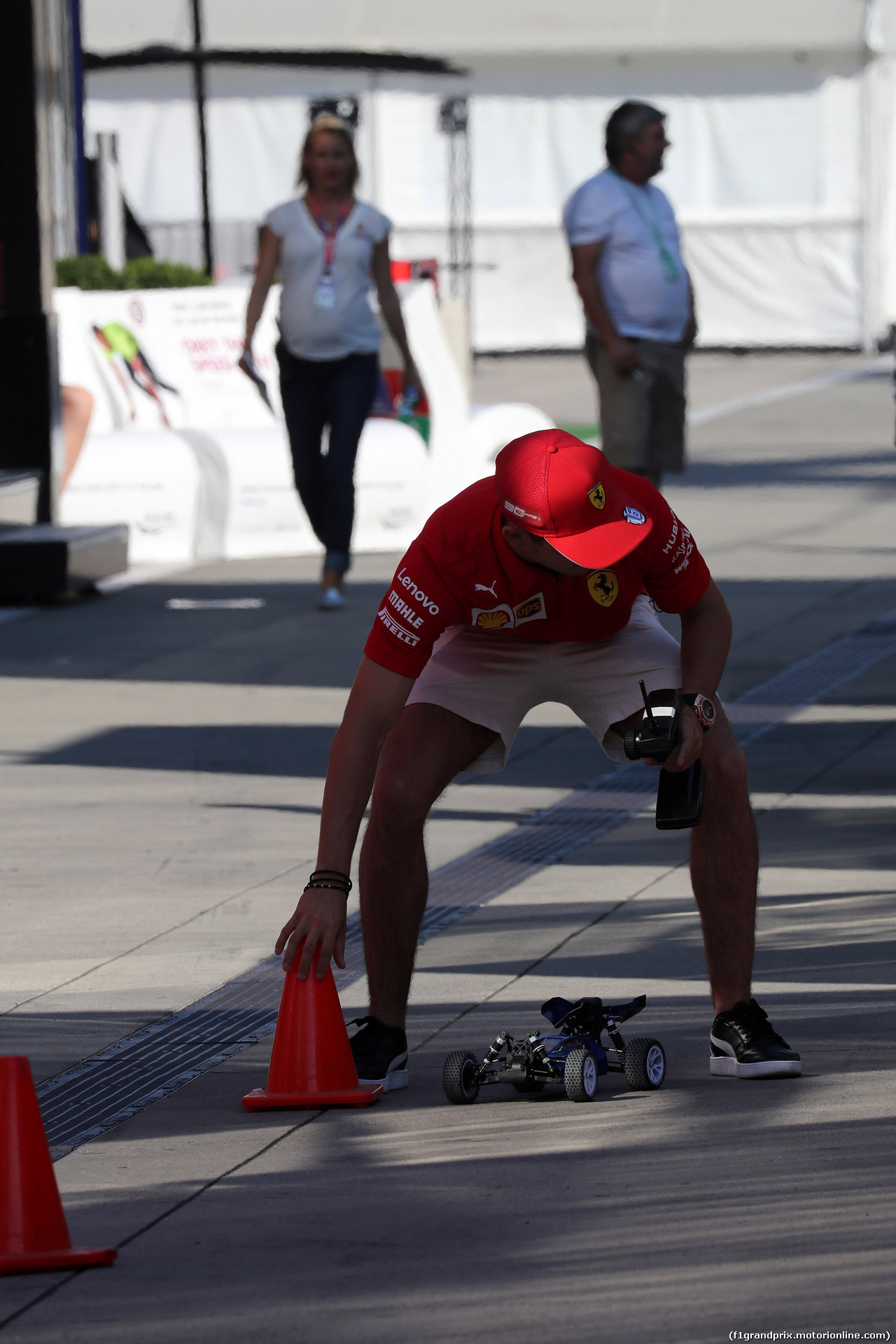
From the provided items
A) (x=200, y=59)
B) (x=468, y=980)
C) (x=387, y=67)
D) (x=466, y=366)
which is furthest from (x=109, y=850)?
(x=387, y=67)

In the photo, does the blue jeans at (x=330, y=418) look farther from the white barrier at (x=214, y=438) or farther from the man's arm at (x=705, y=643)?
the man's arm at (x=705, y=643)

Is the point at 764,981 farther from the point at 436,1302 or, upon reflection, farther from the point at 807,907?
the point at 436,1302

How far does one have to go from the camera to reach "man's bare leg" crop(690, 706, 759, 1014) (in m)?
4.16

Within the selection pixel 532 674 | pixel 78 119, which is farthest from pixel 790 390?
pixel 532 674

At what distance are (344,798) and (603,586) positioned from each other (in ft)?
1.99

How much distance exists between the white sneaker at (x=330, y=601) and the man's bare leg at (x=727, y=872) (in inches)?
241

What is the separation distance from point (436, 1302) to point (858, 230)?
118ft

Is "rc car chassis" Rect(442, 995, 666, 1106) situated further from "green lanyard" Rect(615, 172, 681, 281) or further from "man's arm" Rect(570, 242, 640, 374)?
"green lanyard" Rect(615, 172, 681, 281)

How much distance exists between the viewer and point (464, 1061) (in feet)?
12.9

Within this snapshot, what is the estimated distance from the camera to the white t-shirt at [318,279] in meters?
9.84

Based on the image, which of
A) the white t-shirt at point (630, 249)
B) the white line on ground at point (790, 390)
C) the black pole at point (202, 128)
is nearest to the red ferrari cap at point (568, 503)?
the white t-shirt at point (630, 249)

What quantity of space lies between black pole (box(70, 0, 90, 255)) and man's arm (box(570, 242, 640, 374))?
30.9ft

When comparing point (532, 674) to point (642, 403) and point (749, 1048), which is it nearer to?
point (749, 1048)

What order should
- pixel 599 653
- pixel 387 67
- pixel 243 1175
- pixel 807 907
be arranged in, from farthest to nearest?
pixel 387 67, pixel 807 907, pixel 599 653, pixel 243 1175
